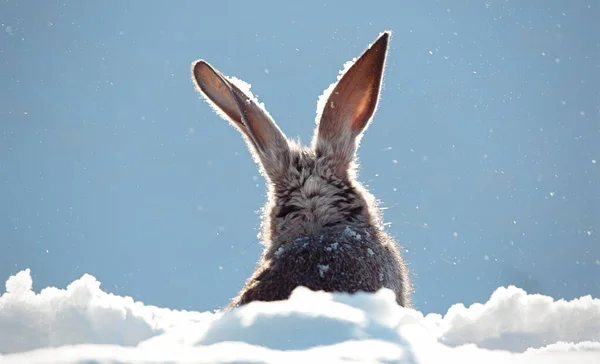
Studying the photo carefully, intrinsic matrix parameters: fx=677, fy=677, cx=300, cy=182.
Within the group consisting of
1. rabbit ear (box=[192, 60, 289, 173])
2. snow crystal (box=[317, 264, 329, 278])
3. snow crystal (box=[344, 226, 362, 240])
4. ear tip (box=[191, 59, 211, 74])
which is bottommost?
snow crystal (box=[317, 264, 329, 278])

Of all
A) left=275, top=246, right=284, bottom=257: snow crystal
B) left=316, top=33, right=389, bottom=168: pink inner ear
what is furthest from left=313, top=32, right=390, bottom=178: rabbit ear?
left=275, top=246, right=284, bottom=257: snow crystal

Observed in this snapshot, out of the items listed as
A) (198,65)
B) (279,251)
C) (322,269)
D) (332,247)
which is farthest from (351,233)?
(198,65)

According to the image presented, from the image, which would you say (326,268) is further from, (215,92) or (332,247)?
(215,92)

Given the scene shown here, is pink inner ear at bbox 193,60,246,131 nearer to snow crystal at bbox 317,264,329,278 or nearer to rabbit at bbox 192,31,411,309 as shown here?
rabbit at bbox 192,31,411,309

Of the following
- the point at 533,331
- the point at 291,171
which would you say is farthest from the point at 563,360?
the point at 291,171

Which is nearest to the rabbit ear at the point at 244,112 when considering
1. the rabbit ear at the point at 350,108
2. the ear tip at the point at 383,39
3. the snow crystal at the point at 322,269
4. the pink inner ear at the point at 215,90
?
the pink inner ear at the point at 215,90

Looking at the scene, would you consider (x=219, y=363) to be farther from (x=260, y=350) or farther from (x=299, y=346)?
(x=299, y=346)

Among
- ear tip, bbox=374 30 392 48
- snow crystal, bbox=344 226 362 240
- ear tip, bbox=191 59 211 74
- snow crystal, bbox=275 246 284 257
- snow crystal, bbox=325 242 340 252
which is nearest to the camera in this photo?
snow crystal, bbox=325 242 340 252

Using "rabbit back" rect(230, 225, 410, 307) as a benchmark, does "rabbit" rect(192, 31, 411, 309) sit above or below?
above

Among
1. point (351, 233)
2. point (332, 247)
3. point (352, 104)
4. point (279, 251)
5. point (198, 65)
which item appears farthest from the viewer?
point (198, 65)
